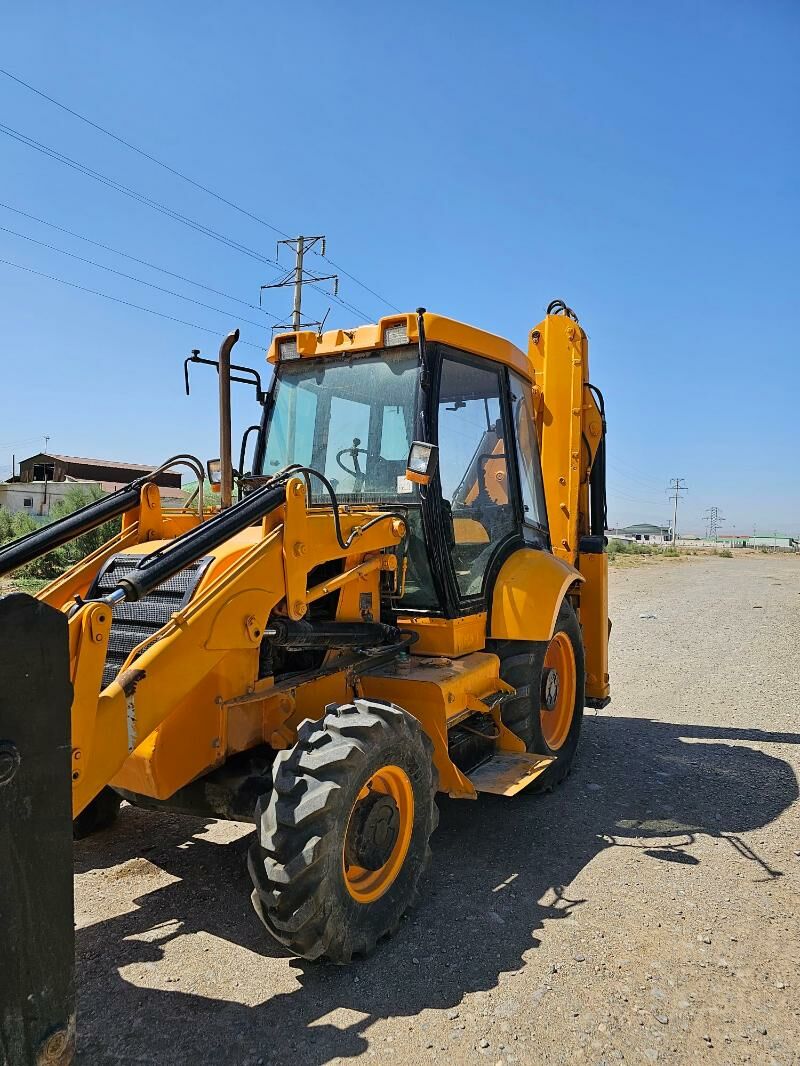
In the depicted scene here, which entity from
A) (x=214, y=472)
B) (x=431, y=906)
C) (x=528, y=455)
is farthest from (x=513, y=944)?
(x=528, y=455)

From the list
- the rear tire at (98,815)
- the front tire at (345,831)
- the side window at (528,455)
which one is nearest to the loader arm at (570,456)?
the side window at (528,455)

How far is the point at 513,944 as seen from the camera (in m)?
3.54

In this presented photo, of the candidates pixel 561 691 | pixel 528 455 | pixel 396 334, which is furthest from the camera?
pixel 561 691

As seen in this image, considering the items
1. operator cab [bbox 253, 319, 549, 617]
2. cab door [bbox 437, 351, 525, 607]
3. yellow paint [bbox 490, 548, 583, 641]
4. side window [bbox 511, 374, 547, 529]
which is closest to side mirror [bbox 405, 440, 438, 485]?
operator cab [bbox 253, 319, 549, 617]

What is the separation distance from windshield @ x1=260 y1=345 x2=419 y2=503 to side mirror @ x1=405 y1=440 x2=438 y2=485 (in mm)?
535

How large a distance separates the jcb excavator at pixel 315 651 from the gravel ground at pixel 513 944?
256 millimetres

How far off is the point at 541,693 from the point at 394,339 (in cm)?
255

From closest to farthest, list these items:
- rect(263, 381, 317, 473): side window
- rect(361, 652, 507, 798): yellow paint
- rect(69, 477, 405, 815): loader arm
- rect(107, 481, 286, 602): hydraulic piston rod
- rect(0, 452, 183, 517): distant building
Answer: rect(69, 477, 405, 815): loader arm, rect(107, 481, 286, 602): hydraulic piston rod, rect(361, 652, 507, 798): yellow paint, rect(263, 381, 317, 473): side window, rect(0, 452, 183, 517): distant building

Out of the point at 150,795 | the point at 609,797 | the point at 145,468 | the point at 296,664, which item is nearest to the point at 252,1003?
the point at 150,795

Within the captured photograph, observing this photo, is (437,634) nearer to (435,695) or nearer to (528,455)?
(435,695)

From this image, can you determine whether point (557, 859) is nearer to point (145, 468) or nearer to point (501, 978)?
point (501, 978)

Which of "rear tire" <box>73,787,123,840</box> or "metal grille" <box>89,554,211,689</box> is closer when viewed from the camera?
"metal grille" <box>89,554,211,689</box>

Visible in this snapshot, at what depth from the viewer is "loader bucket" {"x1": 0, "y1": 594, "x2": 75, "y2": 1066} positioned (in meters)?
2.22

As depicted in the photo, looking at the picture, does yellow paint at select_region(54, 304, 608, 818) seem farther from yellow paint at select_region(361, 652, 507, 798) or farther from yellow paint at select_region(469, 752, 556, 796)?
yellow paint at select_region(469, 752, 556, 796)
